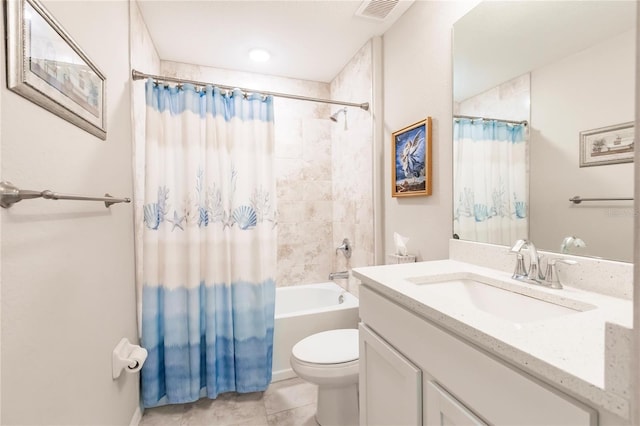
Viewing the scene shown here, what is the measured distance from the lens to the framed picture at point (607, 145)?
79 centimetres

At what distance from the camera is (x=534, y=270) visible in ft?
3.21

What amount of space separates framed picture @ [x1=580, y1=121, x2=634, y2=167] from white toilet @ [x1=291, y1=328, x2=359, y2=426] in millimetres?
1279

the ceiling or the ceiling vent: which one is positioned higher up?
the ceiling

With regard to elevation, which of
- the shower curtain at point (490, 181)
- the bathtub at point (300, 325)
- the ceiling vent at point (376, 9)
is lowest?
the bathtub at point (300, 325)

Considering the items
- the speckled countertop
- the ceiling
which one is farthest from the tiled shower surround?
the speckled countertop

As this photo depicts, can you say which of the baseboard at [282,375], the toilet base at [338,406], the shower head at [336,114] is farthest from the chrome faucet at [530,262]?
the shower head at [336,114]

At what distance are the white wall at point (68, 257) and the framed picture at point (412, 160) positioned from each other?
155 centimetres

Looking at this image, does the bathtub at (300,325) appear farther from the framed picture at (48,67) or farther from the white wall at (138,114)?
the framed picture at (48,67)

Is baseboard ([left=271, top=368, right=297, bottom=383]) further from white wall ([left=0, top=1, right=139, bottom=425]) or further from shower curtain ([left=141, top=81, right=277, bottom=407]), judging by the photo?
white wall ([left=0, top=1, right=139, bottom=425])

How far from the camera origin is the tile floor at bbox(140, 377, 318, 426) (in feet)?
5.31

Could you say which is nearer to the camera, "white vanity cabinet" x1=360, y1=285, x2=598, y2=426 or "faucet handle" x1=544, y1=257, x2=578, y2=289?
"white vanity cabinet" x1=360, y1=285, x2=598, y2=426

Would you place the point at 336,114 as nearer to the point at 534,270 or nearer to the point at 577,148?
the point at 577,148

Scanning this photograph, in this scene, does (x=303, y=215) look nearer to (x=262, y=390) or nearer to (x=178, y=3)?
(x=262, y=390)

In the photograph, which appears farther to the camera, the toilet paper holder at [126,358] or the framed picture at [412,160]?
the framed picture at [412,160]
